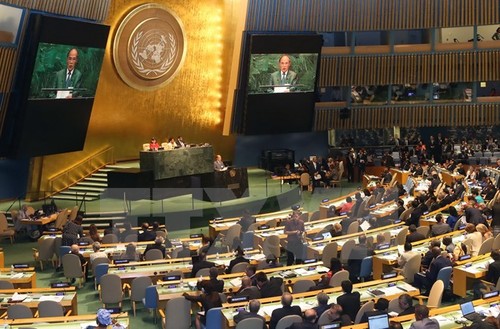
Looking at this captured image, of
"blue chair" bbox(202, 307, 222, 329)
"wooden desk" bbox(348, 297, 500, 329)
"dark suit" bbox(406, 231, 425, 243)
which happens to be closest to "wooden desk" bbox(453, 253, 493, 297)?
"dark suit" bbox(406, 231, 425, 243)

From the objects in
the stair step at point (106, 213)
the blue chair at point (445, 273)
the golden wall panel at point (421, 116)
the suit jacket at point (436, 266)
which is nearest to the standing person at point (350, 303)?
the blue chair at point (445, 273)

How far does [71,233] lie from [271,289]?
6.64 meters

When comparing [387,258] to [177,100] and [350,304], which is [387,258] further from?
[177,100]

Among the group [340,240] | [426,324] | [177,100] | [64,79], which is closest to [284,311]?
[426,324]

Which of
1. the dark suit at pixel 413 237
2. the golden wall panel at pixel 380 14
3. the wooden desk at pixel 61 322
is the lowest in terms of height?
the wooden desk at pixel 61 322

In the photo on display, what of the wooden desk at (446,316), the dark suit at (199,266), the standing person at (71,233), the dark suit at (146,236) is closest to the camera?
the wooden desk at (446,316)

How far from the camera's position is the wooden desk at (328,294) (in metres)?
10.4

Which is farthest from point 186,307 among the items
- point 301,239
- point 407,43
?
point 407,43

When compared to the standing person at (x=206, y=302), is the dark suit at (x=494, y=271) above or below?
above

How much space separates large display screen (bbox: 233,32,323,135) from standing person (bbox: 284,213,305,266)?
38.9 feet

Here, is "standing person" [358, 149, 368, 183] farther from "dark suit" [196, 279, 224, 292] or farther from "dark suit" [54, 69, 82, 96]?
"dark suit" [196, 279, 224, 292]

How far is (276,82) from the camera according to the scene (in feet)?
90.4

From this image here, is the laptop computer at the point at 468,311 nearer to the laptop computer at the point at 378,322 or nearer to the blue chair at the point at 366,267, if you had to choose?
the laptop computer at the point at 378,322

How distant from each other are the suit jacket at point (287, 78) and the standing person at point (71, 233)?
1231cm
